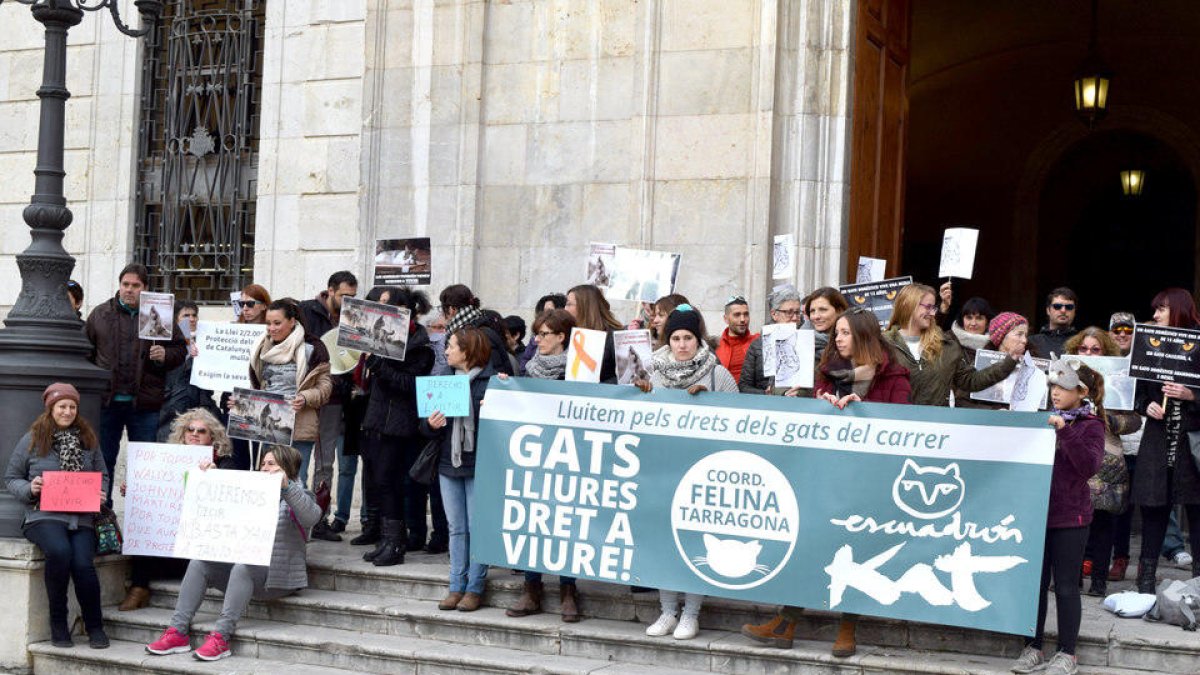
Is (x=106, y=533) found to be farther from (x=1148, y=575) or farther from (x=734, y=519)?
(x=1148, y=575)

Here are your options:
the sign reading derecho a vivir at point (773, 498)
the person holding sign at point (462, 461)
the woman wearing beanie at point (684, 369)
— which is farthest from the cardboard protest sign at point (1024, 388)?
the person holding sign at point (462, 461)

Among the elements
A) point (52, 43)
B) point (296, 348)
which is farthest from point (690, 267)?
point (52, 43)

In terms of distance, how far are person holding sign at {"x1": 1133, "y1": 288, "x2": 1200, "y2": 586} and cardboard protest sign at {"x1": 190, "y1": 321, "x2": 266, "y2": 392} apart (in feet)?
19.8

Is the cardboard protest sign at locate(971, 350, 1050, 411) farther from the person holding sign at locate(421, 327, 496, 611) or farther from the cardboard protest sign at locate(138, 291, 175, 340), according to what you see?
the cardboard protest sign at locate(138, 291, 175, 340)

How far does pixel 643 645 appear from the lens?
30.6ft

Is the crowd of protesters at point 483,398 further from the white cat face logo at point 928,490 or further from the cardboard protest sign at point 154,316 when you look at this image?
the white cat face logo at point 928,490

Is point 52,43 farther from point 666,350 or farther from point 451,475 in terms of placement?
point 666,350

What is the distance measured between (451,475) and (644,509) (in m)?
1.39

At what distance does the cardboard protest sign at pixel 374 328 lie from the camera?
10.5 metres

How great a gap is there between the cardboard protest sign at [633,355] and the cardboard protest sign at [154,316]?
3.72 meters

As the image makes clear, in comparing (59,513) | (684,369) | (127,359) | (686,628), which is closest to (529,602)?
(686,628)

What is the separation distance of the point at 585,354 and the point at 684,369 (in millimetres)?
690

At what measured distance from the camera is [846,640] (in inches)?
348

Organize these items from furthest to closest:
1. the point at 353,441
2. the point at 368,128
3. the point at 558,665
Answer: the point at 368,128 < the point at 353,441 < the point at 558,665
